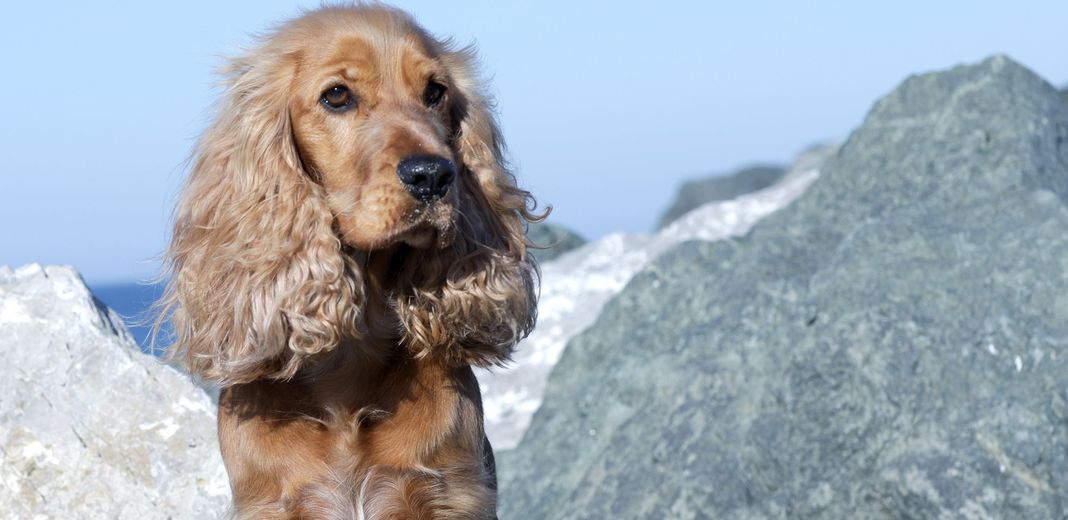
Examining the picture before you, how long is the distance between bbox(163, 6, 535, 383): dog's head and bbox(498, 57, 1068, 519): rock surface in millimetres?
1537

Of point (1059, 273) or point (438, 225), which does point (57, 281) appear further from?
point (1059, 273)

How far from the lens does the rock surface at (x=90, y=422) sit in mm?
5930

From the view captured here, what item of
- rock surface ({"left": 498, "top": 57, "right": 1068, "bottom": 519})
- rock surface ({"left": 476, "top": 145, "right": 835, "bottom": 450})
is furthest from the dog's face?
rock surface ({"left": 476, "top": 145, "right": 835, "bottom": 450})

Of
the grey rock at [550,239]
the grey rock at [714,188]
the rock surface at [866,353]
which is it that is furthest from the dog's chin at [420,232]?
the grey rock at [714,188]

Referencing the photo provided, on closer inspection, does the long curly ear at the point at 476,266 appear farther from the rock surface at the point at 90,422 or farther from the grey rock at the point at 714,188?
the grey rock at the point at 714,188

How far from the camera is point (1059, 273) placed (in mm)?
6172

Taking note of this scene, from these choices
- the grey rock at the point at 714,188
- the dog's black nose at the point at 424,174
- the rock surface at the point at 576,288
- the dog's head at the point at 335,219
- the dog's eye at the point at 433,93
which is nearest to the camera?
the dog's black nose at the point at 424,174

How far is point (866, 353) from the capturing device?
20.3 ft

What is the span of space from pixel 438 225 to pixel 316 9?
3.51ft

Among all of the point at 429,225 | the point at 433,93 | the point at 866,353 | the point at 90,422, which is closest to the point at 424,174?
the point at 429,225

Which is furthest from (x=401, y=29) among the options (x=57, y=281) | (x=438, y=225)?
(x=57, y=281)

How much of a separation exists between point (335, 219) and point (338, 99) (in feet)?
1.29

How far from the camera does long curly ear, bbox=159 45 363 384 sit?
490cm

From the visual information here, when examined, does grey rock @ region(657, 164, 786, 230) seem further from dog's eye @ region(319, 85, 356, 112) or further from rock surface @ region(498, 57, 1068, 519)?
dog's eye @ region(319, 85, 356, 112)
